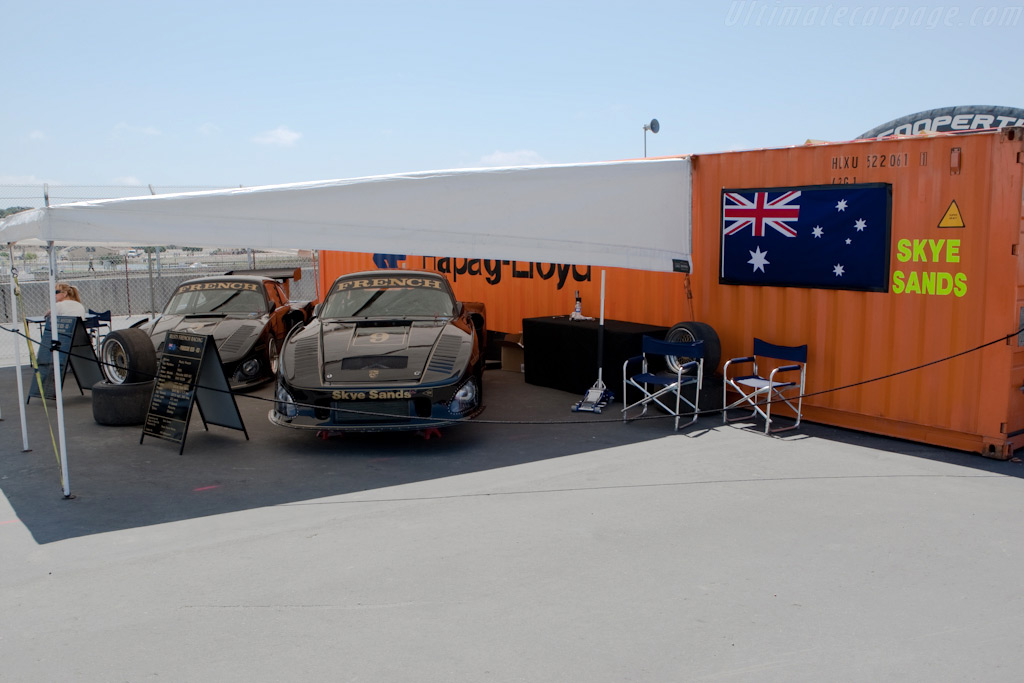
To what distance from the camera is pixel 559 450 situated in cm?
736

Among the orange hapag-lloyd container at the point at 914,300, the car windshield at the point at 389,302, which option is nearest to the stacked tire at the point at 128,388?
the car windshield at the point at 389,302

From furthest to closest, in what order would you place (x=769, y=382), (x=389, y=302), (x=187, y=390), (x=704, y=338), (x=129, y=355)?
(x=389, y=302)
(x=704, y=338)
(x=129, y=355)
(x=769, y=382)
(x=187, y=390)

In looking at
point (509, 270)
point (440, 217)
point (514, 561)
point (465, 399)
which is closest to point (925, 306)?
point (465, 399)

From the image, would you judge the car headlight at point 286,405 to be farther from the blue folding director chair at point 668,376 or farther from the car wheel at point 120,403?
the blue folding director chair at point 668,376

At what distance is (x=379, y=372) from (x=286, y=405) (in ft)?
2.78

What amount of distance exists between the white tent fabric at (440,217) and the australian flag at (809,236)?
61 centimetres

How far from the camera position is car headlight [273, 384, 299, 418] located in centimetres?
712

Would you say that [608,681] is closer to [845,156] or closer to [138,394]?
[845,156]

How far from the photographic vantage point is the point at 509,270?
1199 centimetres

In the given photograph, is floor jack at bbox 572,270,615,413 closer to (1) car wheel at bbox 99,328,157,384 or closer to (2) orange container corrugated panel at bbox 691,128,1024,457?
(2) orange container corrugated panel at bbox 691,128,1024,457

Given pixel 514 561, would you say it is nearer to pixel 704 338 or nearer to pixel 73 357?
pixel 704 338

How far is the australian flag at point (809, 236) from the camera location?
24.9 feet

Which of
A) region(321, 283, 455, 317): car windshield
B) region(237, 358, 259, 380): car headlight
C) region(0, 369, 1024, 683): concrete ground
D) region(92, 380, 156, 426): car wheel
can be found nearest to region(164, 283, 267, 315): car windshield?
region(237, 358, 259, 380): car headlight

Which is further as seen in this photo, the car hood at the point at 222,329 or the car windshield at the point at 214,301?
the car windshield at the point at 214,301
